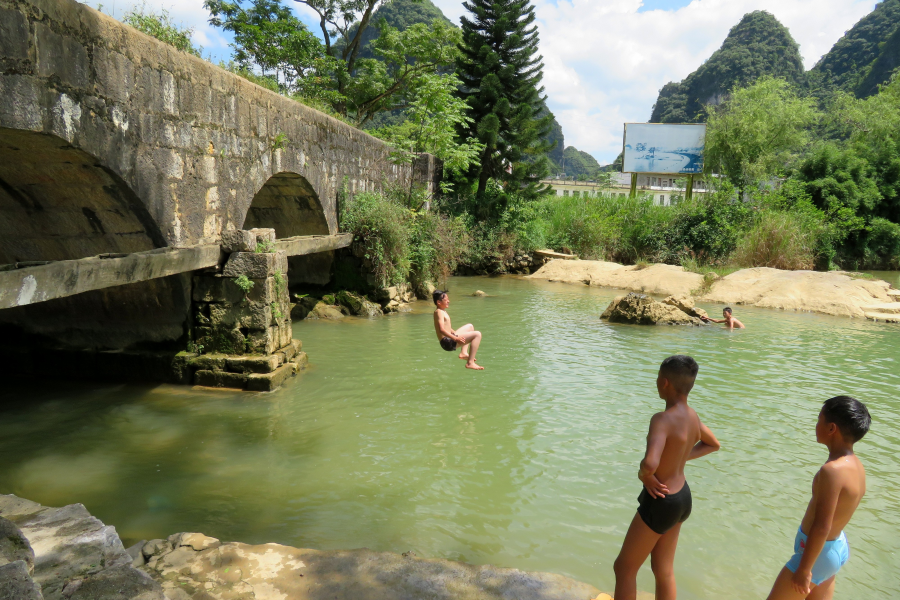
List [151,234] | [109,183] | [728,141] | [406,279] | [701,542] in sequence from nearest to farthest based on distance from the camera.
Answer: [701,542], [109,183], [151,234], [406,279], [728,141]

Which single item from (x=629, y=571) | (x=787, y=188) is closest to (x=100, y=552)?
(x=629, y=571)

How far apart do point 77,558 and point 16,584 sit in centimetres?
79

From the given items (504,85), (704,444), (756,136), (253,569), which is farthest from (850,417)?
(756,136)

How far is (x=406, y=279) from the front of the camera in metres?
13.0

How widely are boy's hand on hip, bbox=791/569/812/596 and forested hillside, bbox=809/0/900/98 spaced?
5337cm

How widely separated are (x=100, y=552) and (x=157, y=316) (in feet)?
15.9

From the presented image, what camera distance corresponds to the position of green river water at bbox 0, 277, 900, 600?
367 centimetres

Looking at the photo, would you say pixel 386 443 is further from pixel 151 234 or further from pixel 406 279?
pixel 406 279

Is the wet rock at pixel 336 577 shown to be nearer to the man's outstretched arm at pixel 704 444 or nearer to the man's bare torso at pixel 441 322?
the man's outstretched arm at pixel 704 444

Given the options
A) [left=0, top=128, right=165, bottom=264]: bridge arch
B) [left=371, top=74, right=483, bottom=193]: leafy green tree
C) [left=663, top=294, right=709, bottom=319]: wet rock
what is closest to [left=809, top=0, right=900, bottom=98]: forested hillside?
[left=371, top=74, right=483, bottom=193]: leafy green tree

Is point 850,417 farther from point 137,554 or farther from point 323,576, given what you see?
point 137,554

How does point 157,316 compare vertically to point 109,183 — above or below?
below

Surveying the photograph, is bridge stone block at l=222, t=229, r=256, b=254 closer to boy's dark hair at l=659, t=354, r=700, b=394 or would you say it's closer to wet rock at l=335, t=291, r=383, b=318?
wet rock at l=335, t=291, r=383, b=318

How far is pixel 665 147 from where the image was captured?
22.7m
